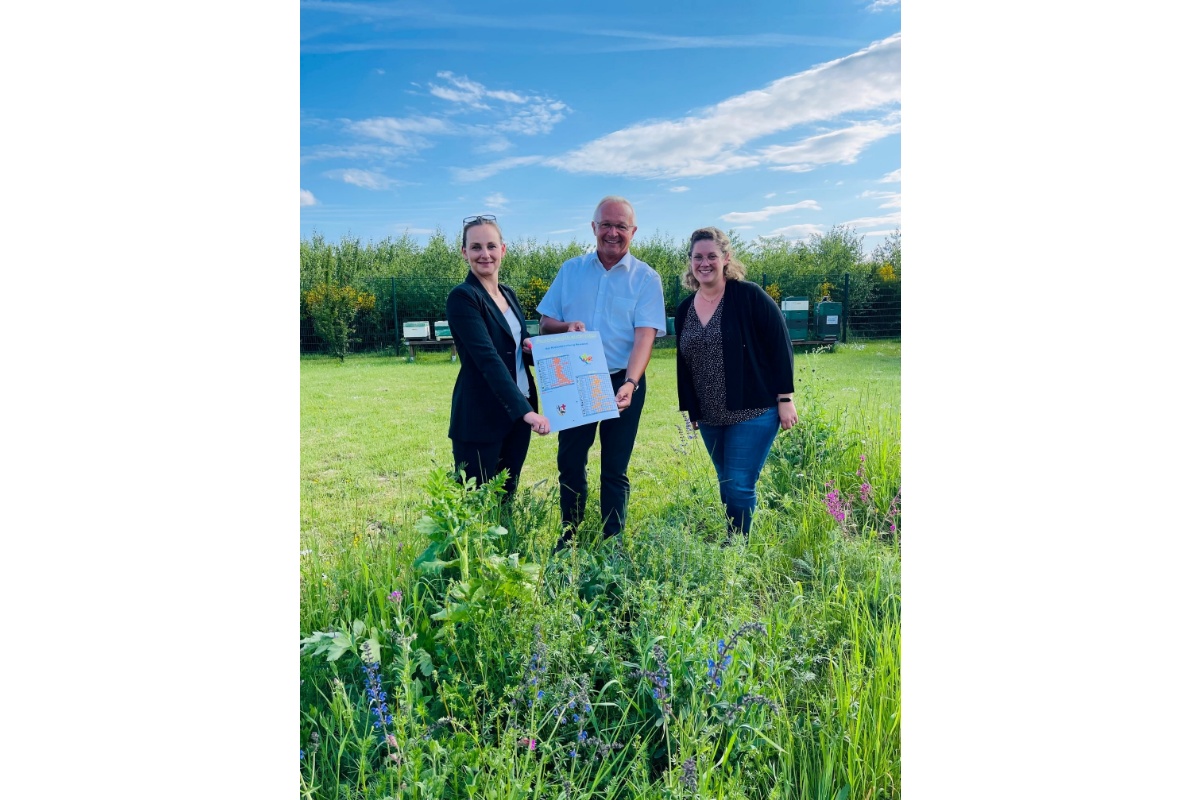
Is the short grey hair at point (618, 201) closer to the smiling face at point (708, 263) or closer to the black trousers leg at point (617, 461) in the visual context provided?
the smiling face at point (708, 263)

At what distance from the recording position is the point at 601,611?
2877 mm

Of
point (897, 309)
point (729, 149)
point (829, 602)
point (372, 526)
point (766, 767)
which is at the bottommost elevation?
point (766, 767)

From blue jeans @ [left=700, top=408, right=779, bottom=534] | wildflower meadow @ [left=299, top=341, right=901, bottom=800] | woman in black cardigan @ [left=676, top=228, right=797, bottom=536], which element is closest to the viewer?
wildflower meadow @ [left=299, top=341, right=901, bottom=800]

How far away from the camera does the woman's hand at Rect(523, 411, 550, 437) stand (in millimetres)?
3225

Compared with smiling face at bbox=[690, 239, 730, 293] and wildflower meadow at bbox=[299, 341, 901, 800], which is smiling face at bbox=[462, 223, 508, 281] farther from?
smiling face at bbox=[690, 239, 730, 293]

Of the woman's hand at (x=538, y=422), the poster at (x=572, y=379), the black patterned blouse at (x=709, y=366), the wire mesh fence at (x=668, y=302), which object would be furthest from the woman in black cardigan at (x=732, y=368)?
the woman's hand at (x=538, y=422)

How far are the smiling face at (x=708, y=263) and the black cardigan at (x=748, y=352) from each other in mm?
74

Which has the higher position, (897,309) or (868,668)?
(897,309)

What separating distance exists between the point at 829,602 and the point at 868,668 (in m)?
0.30

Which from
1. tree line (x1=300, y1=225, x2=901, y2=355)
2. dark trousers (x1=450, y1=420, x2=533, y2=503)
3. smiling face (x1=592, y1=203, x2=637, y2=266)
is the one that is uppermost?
smiling face (x1=592, y1=203, x2=637, y2=266)

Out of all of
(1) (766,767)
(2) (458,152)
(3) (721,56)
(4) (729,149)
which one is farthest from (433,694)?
(3) (721,56)

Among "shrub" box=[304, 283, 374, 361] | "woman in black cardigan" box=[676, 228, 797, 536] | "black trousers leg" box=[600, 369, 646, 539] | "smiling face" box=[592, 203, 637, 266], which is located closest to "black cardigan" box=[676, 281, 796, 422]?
"woman in black cardigan" box=[676, 228, 797, 536]

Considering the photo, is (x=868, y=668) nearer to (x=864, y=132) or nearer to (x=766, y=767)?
(x=766, y=767)

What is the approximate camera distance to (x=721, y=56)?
3.05 m
